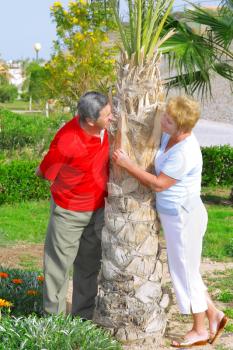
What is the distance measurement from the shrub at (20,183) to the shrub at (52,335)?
699 cm

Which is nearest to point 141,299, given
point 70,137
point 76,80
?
point 70,137

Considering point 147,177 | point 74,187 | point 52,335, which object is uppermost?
point 147,177

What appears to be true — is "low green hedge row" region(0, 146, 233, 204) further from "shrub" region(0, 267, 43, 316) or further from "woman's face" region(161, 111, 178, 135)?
"woman's face" region(161, 111, 178, 135)

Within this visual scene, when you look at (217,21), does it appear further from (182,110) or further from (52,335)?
(52,335)

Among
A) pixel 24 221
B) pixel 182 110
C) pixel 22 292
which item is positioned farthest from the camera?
pixel 24 221

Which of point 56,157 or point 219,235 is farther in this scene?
point 219,235

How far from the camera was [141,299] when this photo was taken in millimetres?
4539

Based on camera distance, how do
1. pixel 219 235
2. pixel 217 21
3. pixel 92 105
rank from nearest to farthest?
pixel 92 105
pixel 219 235
pixel 217 21

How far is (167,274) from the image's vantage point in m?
6.87

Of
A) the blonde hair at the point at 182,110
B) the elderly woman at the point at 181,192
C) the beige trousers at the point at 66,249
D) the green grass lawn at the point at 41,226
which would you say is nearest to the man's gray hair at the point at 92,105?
the elderly woman at the point at 181,192

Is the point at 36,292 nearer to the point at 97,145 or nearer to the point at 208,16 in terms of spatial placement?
the point at 97,145

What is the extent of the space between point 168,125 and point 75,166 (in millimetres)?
628

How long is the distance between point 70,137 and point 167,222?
788 millimetres

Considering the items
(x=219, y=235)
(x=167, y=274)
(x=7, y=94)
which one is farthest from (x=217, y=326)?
(x=7, y=94)
